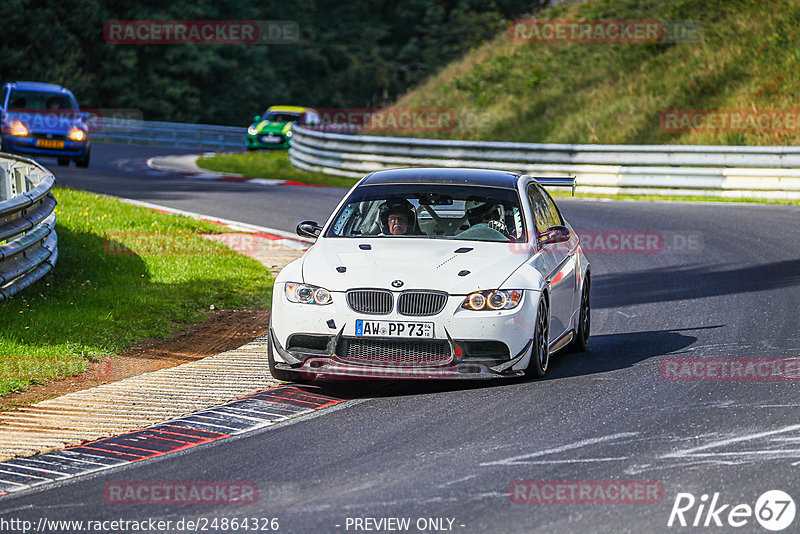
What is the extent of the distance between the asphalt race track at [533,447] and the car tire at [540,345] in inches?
3.9

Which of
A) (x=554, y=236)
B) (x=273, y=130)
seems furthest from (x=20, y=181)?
(x=273, y=130)

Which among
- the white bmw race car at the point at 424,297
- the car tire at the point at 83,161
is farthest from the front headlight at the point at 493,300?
the car tire at the point at 83,161

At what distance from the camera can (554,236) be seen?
9102 mm

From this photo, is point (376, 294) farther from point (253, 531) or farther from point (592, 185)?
point (592, 185)

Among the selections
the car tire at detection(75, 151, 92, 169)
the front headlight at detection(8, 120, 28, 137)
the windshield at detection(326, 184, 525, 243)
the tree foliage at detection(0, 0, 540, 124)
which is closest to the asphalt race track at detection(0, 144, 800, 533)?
the windshield at detection(326, 184, 525, 243)

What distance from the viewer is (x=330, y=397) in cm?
807

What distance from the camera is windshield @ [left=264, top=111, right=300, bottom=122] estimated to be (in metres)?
40.1

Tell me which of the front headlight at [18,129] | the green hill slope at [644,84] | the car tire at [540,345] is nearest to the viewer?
the car tire at [540,345]

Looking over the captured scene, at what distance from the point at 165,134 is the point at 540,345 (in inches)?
1545

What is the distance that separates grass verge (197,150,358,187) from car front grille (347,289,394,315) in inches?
711

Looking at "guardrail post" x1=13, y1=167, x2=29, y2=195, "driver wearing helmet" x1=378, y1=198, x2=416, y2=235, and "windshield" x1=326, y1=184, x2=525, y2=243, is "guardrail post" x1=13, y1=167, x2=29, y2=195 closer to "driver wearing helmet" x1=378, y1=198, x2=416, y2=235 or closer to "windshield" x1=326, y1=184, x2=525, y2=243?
"windshield" x1=326, y1=184, x2=525, y2=243

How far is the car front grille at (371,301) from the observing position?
7957 mm

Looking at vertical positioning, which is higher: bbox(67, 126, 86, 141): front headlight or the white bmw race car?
the white bmw race car

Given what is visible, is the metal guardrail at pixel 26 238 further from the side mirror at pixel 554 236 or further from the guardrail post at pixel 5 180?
the side mirror at pixel 554 236
